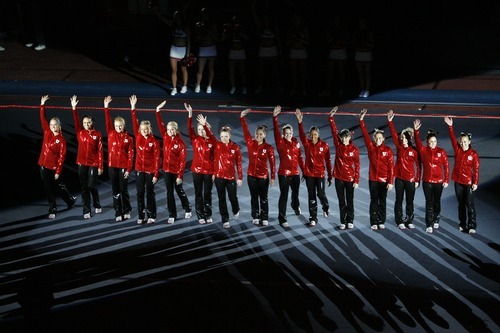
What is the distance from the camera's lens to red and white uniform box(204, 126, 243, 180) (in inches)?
515

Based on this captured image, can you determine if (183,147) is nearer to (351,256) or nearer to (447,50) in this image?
(351,256)

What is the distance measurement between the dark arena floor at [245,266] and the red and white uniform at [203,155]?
0.85 m

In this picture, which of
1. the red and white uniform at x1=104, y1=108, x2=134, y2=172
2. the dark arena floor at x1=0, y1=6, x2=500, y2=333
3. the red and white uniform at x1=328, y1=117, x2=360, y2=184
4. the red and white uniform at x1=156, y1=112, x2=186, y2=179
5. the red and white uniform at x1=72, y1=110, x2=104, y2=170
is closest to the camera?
the dark arena floor at x1=0, y1=6, x2=500, y2=333

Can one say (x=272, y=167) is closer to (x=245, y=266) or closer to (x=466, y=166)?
(x=245, y=266)

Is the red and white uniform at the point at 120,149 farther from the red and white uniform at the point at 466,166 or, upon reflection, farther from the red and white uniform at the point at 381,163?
the red and white uniform at the point at 466,166

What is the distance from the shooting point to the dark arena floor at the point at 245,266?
10.9 m

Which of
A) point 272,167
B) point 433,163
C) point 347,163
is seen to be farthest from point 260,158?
point 433,163

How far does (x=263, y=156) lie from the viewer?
13109 millimetres

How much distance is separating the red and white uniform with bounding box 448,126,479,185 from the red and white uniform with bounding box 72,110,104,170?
5.17 m

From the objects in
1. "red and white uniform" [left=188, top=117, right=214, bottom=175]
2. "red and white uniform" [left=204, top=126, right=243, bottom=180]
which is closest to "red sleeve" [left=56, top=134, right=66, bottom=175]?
"red and white uniform" [left=188, top=117, right=214, bottom=175]

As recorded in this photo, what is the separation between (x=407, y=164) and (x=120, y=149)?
4.13 m

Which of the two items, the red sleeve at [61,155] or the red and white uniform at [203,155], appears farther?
the red sleeve at [61,155]

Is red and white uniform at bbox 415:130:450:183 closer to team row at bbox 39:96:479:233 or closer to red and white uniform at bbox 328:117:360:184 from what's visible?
team row at bbox 39:96:479:233

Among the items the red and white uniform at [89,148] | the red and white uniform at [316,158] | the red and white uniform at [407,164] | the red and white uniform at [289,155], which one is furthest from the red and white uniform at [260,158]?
the red and white uniform at [89,148]
